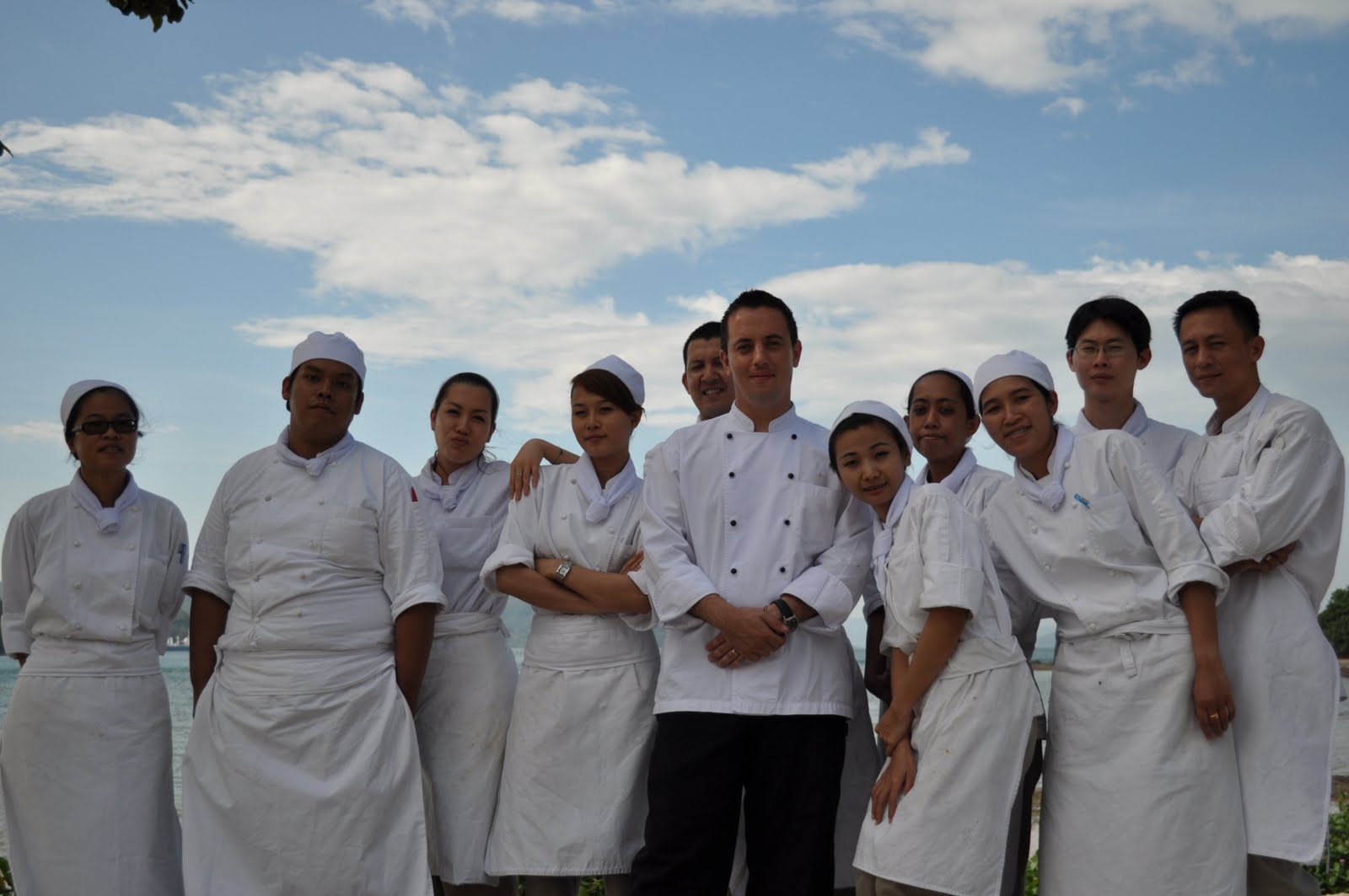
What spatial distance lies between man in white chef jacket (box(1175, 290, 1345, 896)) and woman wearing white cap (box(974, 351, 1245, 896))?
0.15 metres

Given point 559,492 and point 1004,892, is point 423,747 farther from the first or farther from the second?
point 1004,892

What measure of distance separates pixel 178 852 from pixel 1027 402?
12.0 ft

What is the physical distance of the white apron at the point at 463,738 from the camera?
14.5ft

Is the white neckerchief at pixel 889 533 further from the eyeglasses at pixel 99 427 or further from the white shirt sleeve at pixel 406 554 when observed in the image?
the eyeglasses at pixel 99 427

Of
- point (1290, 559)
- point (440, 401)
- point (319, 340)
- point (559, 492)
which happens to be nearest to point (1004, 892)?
point (1290, 559)

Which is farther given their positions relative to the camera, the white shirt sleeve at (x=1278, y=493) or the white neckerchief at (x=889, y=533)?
the white neckerchief at (x=889, y=533)

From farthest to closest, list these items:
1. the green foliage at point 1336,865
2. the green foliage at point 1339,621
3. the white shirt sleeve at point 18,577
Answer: the green foliage at point 1339,621, the green foliage at point 1336,865, the white shirt sleeve at point 18,577

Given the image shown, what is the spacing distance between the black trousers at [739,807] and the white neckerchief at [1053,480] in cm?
98

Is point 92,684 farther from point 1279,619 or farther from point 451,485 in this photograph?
point 1279,619

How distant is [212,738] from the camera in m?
4.33

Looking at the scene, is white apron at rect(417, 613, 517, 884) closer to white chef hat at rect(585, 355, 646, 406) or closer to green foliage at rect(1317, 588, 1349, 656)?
white chef hat at rect(585, 355, 646, 406)

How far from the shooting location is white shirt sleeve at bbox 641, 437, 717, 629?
3914 mm

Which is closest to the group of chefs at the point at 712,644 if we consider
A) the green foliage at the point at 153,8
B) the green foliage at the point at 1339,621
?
the green foliage at the point at 153,8

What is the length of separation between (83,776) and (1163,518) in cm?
399
